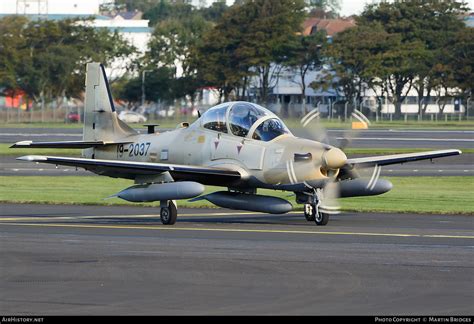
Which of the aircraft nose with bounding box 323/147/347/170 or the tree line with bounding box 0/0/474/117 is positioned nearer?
the aircraft nose with bounding box 323/147/347/170

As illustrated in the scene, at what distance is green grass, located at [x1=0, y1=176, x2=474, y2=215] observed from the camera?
28859 mm

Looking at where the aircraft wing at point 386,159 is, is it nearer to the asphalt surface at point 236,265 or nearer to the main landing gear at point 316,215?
the main landing gear at point 316,215

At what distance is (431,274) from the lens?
15656mm

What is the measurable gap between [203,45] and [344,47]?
47.9 feet

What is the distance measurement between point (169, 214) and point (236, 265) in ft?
25.1

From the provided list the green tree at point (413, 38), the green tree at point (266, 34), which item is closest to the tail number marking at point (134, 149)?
the green tree at point (266, 34)

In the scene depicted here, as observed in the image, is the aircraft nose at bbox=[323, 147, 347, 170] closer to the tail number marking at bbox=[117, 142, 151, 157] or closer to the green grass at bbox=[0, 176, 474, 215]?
the green grass at bbox=[0, 176, 474, 215]

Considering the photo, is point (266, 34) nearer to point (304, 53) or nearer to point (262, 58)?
point (262, 58)

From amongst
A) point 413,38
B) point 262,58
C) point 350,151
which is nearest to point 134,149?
point 350,151

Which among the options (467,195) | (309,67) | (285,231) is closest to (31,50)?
(309,67)

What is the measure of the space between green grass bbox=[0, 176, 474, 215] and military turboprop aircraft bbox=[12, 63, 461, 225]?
119 inches

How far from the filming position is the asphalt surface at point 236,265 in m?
13.0

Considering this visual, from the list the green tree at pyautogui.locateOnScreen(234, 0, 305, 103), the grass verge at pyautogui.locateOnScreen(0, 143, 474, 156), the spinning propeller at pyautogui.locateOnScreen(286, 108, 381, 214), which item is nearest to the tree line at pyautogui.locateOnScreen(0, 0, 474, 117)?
the green tree at pyautogui.locateOnScreen(234, 0, 305, 103)

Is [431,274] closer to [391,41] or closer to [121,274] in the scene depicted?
[121,274]
